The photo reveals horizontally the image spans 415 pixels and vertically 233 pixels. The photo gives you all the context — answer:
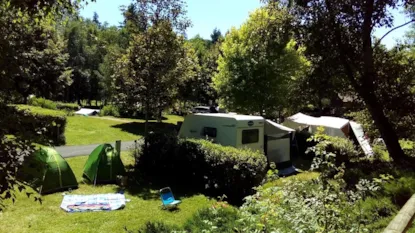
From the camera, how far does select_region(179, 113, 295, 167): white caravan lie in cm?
1217

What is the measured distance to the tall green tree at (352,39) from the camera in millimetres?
9250

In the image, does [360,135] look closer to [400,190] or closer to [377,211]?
[400,190]

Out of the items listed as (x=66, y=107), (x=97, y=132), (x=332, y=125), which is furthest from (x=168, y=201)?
(x=66, y=107)

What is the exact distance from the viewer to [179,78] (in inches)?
517

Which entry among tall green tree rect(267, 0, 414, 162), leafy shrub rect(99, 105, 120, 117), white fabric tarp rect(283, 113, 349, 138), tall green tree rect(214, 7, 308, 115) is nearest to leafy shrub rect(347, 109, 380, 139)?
tall green tree rect(267, 0, 414, 162)

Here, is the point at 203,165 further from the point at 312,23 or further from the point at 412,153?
the point at 412,153

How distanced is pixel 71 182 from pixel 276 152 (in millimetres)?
8115

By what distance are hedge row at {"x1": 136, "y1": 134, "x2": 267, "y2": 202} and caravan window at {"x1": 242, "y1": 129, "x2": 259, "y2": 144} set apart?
210 cm

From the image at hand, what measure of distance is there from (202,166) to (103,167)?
3.25 m

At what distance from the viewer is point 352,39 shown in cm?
977

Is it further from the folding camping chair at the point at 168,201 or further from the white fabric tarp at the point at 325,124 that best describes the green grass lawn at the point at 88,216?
the white fabric tarp at the point at 325,124

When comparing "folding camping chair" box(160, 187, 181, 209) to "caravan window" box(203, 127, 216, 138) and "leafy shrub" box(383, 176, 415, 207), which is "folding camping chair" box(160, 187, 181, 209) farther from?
"leafy shrub" box(383, 176, 415, 207)

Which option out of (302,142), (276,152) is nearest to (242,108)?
Result: (302,142)

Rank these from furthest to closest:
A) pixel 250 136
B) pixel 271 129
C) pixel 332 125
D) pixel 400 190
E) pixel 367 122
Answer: pixel 332 125 → pixel 271 129 → pixel 250 136 → pixel 367 122 → pixel 400 190
